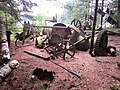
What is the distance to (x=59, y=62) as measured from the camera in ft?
19.8

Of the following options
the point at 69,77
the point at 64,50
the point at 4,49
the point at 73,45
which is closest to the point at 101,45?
the point at 73,45

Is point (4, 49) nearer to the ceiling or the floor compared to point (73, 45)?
nearer to the floor

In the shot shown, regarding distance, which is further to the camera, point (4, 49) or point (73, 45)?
point (73, 45)

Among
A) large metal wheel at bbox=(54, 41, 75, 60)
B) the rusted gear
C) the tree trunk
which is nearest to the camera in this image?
the tree trunk

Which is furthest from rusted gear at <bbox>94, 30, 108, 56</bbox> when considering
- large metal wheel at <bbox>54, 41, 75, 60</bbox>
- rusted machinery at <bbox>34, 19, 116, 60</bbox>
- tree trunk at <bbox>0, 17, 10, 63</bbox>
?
tree trunk at <bbox>0, 17, 10, 63</bbox>

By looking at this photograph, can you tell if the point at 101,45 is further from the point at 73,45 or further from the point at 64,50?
the point at 64,50

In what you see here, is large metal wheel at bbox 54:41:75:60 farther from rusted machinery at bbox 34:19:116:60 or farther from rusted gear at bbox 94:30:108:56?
rusted gear at bbox 94:30:108:56

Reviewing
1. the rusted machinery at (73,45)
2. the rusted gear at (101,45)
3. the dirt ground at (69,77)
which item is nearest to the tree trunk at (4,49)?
the dirt ground at (69,77)

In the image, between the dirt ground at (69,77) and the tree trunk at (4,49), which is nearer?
the dirt ground at (69,77)

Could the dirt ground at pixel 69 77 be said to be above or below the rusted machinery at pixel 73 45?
below

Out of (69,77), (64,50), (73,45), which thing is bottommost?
(69,77)

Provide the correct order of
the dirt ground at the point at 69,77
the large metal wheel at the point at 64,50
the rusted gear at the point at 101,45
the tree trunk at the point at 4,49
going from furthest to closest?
the rusted gear at the point at 101,45 < the large metal wheel at the point at 64,50 < the tree trunk at the point at 4,49 < the dirt ground at the point at 69,77

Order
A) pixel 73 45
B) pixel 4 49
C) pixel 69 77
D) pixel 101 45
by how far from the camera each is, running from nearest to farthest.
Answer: pixel 69 77 → pixel 4 49 → pixel 73 45 → pixel 101 45

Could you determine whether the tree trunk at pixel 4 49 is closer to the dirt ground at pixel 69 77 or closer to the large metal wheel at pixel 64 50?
the dirt ground at pixel 69 77
